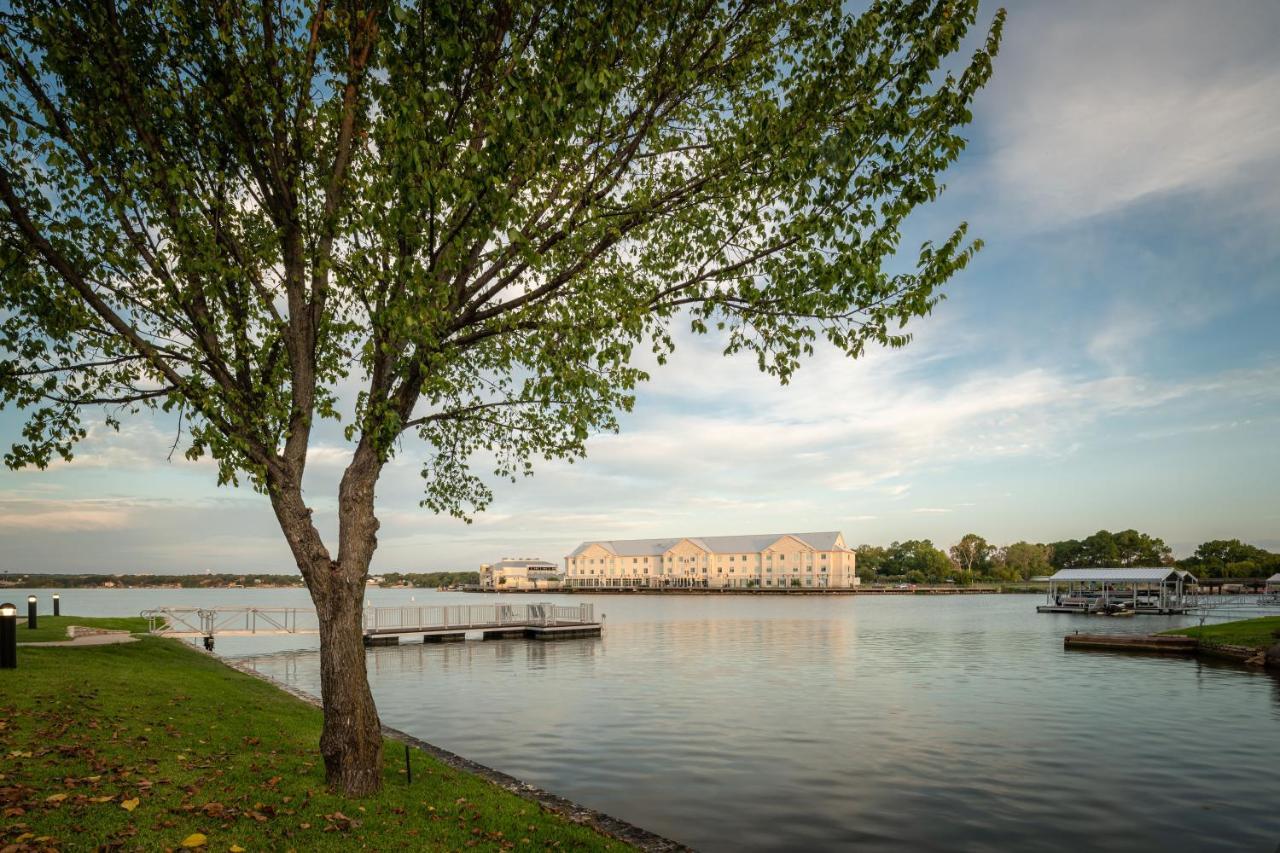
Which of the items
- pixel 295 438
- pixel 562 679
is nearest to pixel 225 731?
pixel 295 438

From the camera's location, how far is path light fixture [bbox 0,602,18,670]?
1605cm

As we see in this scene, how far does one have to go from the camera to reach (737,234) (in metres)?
10.7

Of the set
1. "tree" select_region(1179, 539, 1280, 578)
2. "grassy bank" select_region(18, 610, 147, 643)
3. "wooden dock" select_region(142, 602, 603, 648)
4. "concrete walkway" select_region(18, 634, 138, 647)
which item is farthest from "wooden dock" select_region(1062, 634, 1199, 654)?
"tree" select_region(1179, 539, 1280, 578)

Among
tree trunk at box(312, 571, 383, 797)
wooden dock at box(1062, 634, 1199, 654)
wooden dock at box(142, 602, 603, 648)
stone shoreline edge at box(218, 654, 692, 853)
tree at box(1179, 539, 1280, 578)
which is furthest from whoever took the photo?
tree at box(1179, 539, 1280, 578)

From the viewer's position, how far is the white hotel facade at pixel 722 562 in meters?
168

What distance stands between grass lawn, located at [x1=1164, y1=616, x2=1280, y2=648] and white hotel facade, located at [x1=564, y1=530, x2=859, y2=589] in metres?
121

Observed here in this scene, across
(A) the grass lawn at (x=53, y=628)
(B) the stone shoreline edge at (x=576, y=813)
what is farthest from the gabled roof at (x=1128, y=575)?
(A) the grass lawn at (x=53, y=628)

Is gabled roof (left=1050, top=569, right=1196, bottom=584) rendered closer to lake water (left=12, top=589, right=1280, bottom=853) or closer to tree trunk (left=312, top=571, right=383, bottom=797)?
lake water (left=12, top=589, right=1280, bottom=853)

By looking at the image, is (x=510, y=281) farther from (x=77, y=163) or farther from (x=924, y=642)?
(x=924, y=642)

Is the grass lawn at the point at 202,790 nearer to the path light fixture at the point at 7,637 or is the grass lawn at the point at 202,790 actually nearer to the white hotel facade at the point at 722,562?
the path light fixture at the point at 7,637

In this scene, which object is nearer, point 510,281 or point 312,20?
point 312,20

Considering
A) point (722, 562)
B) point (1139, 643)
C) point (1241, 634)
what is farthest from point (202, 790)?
point (722, 562)

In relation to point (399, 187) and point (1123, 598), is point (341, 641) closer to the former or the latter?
point (399, 187)

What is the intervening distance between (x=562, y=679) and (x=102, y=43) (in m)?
26.9
